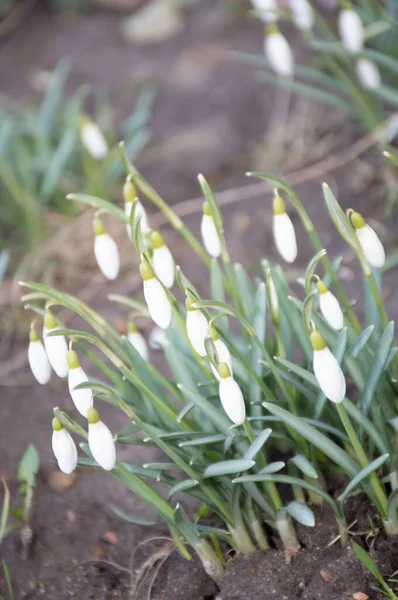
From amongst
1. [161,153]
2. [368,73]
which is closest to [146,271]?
[368,73]

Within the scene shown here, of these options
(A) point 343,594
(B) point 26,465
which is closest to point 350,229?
(A) point 343,594

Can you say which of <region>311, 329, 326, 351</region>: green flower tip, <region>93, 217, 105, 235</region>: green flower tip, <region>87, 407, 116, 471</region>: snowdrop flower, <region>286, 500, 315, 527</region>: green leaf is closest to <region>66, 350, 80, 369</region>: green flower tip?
<region>87, 407, 116, 471</region>: snowdrop flower

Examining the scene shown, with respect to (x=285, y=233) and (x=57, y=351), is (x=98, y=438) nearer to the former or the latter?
(x=57, y=351)

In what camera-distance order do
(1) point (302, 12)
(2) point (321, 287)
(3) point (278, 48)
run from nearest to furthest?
(2) point (321, 287)
(3) point (278, 48)
(1) point (302, 12)

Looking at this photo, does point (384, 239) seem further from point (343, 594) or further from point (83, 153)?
point (343, 594)

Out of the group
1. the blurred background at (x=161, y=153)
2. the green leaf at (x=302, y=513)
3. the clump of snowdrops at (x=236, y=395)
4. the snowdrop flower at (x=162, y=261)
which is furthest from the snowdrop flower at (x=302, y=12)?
the green leaf at (x=302, y=513)

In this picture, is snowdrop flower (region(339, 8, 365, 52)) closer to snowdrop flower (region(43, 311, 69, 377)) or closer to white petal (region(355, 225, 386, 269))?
white petal (region(355, 225, 386, 269))

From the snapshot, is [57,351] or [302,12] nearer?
[57,351]
